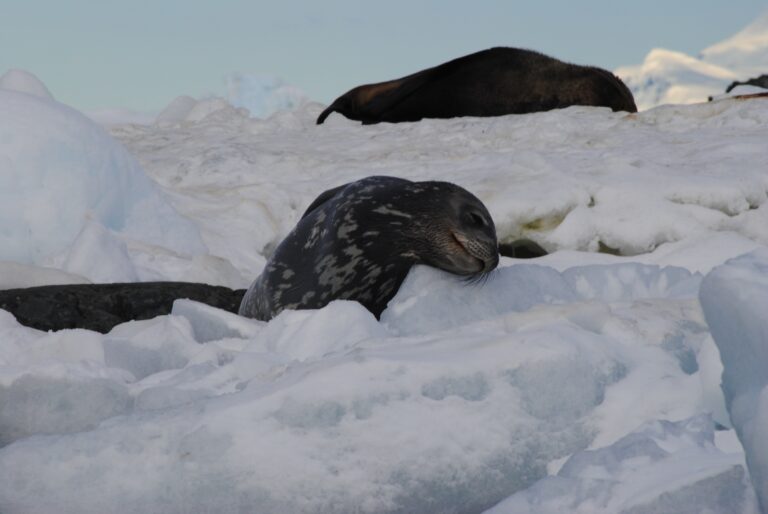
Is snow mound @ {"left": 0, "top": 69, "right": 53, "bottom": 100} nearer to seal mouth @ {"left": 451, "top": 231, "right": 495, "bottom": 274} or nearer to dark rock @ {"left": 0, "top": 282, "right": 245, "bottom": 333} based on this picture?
dark rock @ {"left": 0, "top": 282, "right": 245, "bottom": 333}

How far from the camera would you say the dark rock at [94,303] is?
416 centimetres

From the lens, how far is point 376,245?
368cm

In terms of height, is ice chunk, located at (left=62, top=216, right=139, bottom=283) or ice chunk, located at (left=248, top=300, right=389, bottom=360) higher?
ice chunk, located at (left=248, top=300, right=389, bottom=360)

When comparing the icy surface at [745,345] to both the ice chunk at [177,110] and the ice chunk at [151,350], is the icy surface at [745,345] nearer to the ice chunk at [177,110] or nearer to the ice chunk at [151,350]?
the ice chunk at [151,350]

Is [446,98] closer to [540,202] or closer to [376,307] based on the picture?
[540,202]

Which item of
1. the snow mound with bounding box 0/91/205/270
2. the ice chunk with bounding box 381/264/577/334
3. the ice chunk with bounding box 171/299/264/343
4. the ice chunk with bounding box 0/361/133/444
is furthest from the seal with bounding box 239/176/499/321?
the snow mound with bounding box 0/91/205/270

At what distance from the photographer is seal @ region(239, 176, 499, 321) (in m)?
3.61

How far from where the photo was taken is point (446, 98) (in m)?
10.2

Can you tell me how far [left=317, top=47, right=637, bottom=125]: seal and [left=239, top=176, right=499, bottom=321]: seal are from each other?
20.4 ft

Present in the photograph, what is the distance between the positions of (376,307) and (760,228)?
2.67 metres

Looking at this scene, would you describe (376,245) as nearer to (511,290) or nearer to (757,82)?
(511,290)

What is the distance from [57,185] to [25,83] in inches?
88.0

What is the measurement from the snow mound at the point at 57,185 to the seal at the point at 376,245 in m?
1.48

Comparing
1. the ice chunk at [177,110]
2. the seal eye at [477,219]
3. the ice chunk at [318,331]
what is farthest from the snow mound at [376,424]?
the ice chunk at [177,110]
